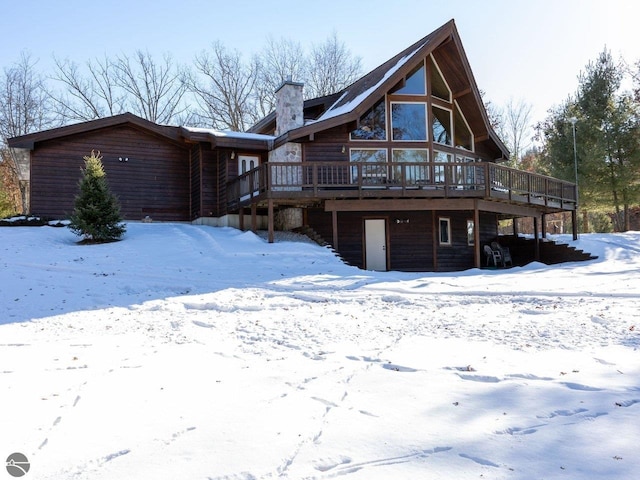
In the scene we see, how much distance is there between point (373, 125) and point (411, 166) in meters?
2.25

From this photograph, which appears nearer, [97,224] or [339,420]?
[339,420]

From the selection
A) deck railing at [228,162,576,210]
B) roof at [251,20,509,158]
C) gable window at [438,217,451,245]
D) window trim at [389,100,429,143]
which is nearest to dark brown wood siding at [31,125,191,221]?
deck railing at [228,162,576,210]

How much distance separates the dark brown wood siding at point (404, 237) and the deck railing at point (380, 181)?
1.67 metres

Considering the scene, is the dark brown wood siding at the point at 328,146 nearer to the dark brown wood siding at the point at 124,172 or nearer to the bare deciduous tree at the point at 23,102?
the dark brown wood siding at the point at 124,172

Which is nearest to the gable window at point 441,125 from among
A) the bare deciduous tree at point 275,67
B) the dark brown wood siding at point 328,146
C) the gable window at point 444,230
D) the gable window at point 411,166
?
the gable window at point 411,166

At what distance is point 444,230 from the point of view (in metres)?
17.6

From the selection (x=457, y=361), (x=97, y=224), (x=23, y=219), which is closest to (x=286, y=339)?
(x=457, y=361)

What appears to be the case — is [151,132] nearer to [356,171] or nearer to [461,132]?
[356,171]

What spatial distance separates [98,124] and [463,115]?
12844mm

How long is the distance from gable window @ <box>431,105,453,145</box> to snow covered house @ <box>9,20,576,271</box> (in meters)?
0.04

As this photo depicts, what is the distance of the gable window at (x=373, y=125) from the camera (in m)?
16.6

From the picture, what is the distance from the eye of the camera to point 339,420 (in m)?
3.23

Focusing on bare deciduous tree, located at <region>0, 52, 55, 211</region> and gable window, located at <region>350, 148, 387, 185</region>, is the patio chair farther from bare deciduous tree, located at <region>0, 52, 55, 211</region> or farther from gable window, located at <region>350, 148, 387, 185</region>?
bare deciduous tree, located at <region>0, 52, 55, 211</region>

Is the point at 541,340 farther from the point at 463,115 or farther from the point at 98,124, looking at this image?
the point at 98,124
